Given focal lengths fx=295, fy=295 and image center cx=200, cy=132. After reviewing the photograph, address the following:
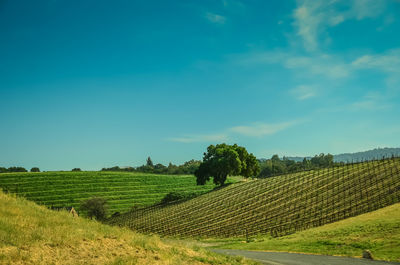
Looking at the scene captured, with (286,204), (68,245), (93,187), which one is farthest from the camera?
(93,187)

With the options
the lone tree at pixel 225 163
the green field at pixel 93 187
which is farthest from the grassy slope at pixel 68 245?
the green field at pixel 93 187

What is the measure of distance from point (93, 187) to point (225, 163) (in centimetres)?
5149

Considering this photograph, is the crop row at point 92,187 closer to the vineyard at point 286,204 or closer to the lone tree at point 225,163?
the lone tree at point 225,163

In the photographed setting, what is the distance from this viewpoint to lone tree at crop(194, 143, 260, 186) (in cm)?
9206

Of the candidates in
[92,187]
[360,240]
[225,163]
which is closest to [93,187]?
[92,187]

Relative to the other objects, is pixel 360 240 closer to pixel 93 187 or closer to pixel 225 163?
pixel 225 163

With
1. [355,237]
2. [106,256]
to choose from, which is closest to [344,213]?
[355,237]

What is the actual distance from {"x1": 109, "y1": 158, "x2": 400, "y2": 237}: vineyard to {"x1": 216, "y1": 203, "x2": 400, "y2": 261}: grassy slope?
27.6 ft

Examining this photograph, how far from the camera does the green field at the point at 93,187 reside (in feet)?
319

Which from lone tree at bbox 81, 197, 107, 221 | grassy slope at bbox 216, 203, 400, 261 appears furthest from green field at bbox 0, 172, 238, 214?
grassy slope at bbox 216, 203, 400, 261

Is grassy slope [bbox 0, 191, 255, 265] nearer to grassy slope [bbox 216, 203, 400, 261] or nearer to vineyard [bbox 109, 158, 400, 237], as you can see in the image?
grassy slope [bbox 216, 203, 400, 261]

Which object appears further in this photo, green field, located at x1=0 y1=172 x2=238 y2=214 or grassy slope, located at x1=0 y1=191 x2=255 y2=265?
green field, located at x1=0 y1=172 x2=238 y2=214

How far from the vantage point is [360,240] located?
25641mm

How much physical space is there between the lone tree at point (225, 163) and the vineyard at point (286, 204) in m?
10.8
